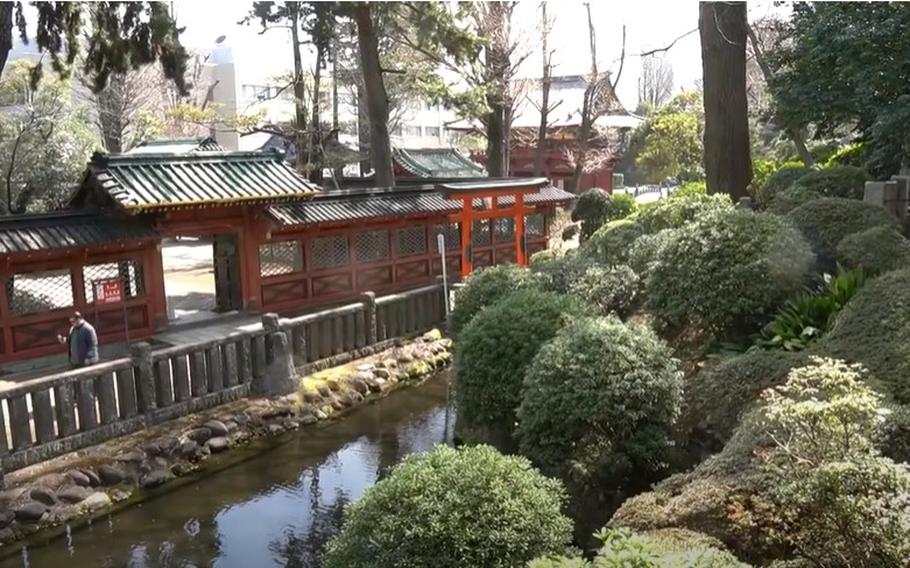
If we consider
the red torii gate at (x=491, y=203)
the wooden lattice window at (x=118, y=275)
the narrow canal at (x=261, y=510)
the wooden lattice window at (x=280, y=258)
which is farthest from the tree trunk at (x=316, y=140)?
the narrow canal at (x=261, y=510)

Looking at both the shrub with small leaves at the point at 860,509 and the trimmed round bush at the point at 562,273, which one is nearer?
the shrub with small leaves at the point at 860,509

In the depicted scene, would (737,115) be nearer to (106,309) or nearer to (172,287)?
(106,309)

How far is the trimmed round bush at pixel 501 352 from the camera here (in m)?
9.02

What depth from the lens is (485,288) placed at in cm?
1177

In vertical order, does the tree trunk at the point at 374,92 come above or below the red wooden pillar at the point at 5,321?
above

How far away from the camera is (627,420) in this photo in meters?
7.40

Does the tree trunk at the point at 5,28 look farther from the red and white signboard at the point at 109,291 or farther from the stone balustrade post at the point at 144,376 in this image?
the stone balustrade post at the point at 144,376

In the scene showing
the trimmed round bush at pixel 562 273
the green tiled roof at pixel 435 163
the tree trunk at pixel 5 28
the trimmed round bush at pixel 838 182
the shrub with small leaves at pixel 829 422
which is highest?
the tree trunk at pixel 5 28

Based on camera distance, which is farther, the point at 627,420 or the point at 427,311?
the point at 427,311

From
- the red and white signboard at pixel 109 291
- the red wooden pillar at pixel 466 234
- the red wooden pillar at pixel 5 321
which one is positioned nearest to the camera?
the red wooden pillar at pixel 5 321

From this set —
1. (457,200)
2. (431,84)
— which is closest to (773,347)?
(457,200)

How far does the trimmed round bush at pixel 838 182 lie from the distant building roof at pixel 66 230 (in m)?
10.9

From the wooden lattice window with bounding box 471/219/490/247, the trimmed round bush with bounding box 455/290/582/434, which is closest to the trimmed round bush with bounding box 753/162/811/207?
the trimmed round bush with bounding box 455/290/582/434

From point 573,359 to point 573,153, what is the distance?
31.2 metres
